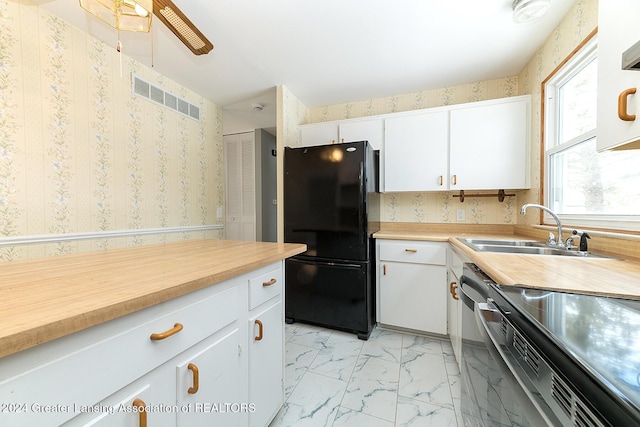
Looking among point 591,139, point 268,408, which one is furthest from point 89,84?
point 591,139

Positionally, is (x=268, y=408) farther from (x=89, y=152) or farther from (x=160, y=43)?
(x=160, y=43)

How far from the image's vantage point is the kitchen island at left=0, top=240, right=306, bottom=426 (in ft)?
1.45

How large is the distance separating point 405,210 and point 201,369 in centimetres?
Result: 241

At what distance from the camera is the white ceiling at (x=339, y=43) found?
1.55 meters

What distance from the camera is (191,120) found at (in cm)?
265

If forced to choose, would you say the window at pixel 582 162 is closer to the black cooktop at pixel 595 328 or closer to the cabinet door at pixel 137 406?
the black cooktop at pixel 595 328

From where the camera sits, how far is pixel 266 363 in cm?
113

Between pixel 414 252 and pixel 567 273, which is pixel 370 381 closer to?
pixel 414 252

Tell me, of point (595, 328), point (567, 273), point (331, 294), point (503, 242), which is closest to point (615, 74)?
point (567, 273)

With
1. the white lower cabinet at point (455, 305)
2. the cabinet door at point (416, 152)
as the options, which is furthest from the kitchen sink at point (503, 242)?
the cabinet door at point (416, 152)

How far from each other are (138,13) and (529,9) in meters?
2.12

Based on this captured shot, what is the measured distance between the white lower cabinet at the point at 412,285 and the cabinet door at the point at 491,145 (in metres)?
0.73

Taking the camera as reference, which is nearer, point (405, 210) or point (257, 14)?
point (257, 14)

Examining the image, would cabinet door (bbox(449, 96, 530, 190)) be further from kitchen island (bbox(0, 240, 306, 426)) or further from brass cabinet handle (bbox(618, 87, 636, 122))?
kitchen island (bbox(0, 240, 306, 426))
